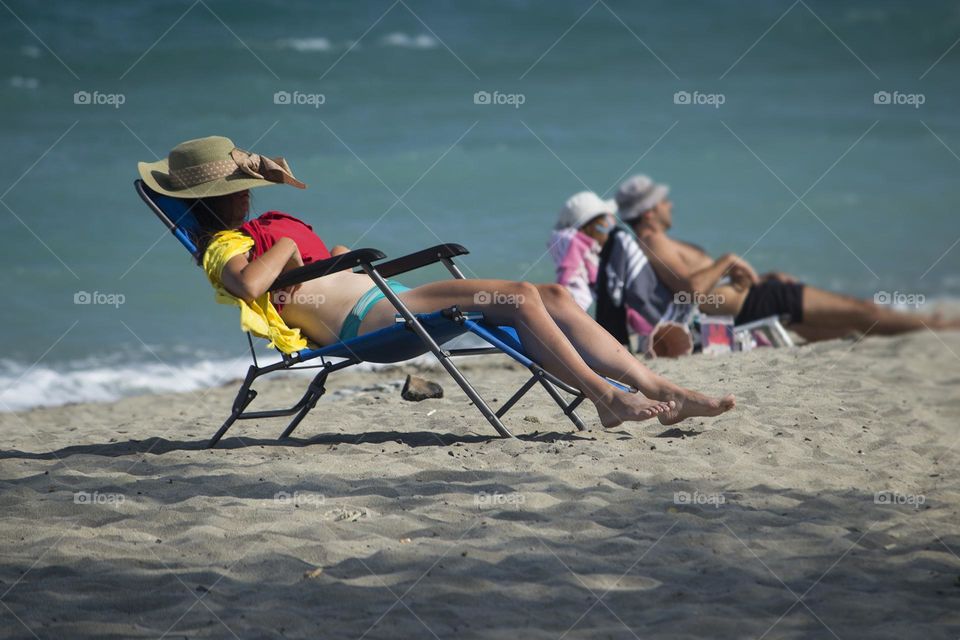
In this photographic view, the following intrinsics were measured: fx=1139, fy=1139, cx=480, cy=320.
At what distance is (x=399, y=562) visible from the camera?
326cm

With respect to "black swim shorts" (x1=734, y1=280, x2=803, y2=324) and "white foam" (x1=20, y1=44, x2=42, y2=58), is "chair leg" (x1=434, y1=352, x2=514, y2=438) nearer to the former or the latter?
"black swim shorts" (x1=734, y1=280, x2=803, y2=324)

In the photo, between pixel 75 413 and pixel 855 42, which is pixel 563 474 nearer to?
pixel 75 413

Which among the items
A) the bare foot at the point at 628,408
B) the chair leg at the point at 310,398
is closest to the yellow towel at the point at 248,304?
the chair leg at the point at 310,398

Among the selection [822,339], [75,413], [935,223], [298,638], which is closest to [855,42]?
[935,223]

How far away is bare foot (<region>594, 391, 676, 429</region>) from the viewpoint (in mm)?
4281

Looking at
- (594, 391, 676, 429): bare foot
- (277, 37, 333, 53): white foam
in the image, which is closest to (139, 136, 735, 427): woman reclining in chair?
(594, 391, 676, 429): bare foot

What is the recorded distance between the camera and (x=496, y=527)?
3.52 m

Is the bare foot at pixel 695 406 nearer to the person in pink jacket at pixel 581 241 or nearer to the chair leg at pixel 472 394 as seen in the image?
the chair leg at pixel 472 394

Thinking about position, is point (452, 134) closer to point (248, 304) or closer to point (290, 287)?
point (290, 287)

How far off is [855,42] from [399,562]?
2287 centimetres

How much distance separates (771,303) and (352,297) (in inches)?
151

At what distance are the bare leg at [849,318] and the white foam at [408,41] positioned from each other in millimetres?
13598

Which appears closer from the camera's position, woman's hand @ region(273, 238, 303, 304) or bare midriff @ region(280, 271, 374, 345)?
woman's hand @ region(273, 238, 303, 304)

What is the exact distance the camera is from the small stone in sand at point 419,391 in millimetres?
5785
